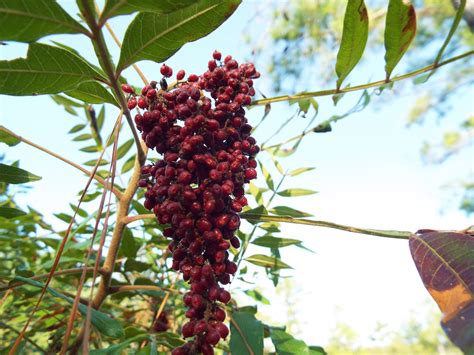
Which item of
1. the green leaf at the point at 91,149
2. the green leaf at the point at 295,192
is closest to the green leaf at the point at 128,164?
the green leaf at the point at 91,149

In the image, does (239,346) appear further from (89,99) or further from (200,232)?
(89,99)

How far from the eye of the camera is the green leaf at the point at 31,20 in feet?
1.86

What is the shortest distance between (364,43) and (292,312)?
73.7 inches

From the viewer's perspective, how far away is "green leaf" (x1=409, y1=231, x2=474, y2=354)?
1.37 feet

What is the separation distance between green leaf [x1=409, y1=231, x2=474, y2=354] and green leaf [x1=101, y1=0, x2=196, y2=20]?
20.6 inches

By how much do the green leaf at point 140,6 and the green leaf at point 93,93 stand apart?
0.23 metres

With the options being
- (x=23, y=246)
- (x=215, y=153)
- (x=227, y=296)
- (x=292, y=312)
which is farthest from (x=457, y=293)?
(x=292, y=312)

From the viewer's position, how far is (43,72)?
0.71 metres

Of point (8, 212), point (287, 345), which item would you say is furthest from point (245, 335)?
point (8, 212)

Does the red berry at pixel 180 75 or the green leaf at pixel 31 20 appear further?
the red berry at pixel 180 75

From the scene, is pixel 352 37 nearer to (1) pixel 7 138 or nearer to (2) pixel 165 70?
(2) pixel 165 70

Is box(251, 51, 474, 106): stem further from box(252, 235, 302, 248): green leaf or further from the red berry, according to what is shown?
box(252, 235, 302, 248): green leaf

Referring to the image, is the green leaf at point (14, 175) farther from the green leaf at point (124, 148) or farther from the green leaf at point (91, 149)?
the green leaf at point (91, 149)

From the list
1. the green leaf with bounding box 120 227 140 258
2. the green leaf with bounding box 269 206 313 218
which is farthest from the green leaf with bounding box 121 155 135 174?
the green leaf with bounding box 269 206 313 218
